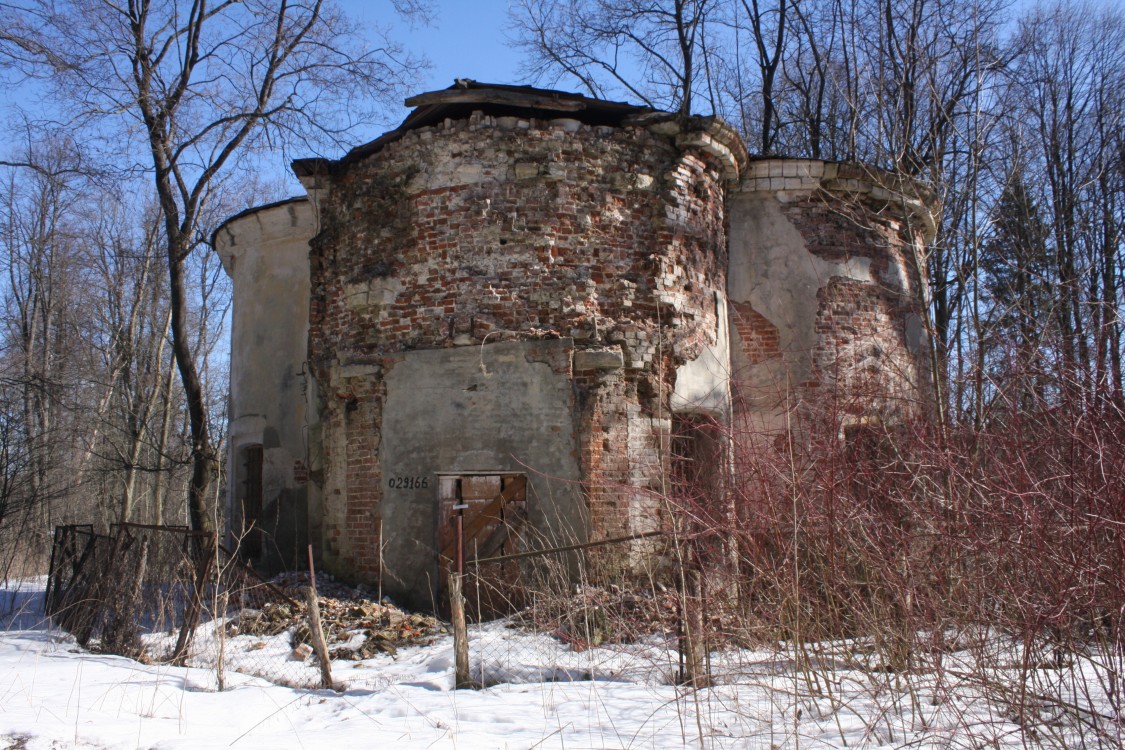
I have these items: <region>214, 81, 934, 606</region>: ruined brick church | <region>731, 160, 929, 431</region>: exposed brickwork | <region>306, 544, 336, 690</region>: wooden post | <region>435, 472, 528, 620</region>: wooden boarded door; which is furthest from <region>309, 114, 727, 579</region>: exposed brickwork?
<region>306, 544, 336, 690</region>: wooden post

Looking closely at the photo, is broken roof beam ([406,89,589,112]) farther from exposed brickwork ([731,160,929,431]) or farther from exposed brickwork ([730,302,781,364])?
exposed brickwork ([730,302,781,364])

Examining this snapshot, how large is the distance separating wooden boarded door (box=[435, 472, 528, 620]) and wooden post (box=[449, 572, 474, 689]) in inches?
103

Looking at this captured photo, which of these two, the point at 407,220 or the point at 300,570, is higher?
the point at 407,220

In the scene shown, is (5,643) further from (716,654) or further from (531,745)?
(716,654)

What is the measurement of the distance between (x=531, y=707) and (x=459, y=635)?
93 centimetres

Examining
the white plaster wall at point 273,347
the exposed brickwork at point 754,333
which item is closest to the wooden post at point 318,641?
the white plaster wall at point 273,347

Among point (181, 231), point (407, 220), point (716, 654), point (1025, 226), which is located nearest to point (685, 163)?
point (407, 220)

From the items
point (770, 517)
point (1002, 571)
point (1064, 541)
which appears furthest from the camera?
point (770, 517)

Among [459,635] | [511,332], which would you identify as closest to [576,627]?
[459,635]

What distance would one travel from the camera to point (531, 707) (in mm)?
6176

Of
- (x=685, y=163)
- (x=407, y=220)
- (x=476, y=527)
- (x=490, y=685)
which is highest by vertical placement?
(x=685, y=163)

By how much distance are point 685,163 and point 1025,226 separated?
35.5 ft

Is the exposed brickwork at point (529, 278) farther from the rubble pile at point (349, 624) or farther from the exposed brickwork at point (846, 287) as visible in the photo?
the exposed brickwork at point (846, 287)

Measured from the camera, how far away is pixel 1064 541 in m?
4.45
